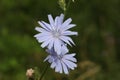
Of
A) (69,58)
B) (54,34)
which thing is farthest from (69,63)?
(54,34)

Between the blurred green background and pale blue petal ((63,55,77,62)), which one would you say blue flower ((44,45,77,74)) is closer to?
pale blue petal ((63,55,77,62))

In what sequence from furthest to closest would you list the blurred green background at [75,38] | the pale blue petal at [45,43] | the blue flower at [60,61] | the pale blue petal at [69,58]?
the blurred green background at [75,38] → the pale blue petal at [69,58] → the blue flower at [60,61] → the pale blue petal at [45,43]

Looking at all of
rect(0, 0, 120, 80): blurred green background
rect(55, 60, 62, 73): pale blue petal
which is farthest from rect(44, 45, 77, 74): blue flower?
rect(0, 0, 120, 80): blurred green background

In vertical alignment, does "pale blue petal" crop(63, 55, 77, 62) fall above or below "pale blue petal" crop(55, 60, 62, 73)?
above

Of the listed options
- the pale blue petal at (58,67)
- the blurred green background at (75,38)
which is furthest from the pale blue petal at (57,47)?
the blurred green background at (75,38)

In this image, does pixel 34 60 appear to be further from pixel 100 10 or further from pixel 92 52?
pixel 100 10

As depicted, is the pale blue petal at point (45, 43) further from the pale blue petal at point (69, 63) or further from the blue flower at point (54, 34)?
the pale blue petal at point (69, 63)
